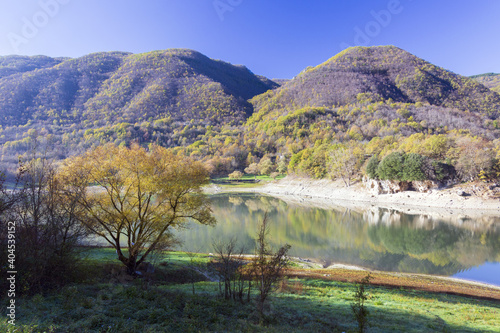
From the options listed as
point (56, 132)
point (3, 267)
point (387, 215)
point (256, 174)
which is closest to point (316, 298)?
point (3, 267)

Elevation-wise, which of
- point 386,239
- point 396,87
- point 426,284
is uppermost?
point 396,87

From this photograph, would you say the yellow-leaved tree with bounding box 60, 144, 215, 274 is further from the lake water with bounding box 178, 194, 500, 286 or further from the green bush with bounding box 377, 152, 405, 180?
the green bush with bounding box 377, 152, 405, 180

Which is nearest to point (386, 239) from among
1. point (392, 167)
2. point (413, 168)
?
point (413, 168)

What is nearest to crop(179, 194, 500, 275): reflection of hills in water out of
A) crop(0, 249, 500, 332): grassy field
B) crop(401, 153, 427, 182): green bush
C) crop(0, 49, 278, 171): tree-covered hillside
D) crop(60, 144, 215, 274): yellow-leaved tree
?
crop(0, 249, 500, 332): grassy field

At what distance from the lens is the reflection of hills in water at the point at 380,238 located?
927 inches

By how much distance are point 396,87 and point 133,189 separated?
197159 mm

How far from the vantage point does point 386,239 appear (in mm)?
29609

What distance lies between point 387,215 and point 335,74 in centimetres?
17646

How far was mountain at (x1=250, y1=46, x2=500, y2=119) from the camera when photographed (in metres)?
145

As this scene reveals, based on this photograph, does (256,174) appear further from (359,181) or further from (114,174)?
(114,174)

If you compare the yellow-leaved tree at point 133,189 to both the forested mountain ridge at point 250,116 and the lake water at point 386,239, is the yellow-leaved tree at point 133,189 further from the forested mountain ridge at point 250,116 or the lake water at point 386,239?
the forested mountain ridge at point 250,116

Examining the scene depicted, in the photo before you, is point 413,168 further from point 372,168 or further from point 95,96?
point 95,96

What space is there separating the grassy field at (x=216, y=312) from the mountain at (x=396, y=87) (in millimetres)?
165315

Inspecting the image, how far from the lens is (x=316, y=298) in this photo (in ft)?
→ 38.8
